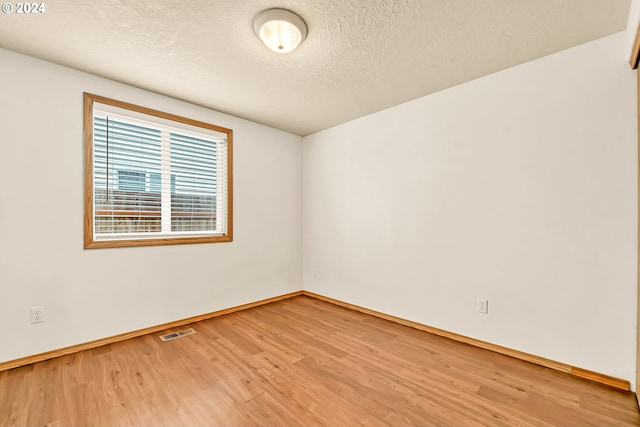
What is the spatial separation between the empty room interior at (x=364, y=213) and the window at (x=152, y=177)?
2 cm

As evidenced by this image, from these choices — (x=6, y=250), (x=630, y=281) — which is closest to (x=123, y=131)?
(x=6, y=250)

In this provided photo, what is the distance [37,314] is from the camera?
218 centimetres

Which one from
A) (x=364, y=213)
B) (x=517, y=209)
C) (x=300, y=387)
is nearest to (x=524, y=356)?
(x=517, y=209)

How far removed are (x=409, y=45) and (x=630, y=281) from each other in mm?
2223

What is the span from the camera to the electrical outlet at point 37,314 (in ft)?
7.10

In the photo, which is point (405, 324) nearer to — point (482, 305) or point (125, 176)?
point (482, 305)

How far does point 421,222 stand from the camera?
2887 mm

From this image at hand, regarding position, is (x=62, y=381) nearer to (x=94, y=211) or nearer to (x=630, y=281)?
(x=94, y=211)

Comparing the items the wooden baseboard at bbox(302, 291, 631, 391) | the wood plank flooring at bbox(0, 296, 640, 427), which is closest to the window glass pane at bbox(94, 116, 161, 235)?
the wood plank flooring at bbox(0, 296, 640, 427)

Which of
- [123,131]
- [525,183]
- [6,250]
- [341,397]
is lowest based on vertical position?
[341,397]

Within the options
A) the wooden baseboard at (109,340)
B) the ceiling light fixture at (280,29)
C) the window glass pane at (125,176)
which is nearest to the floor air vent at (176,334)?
the wooden baseboard at (109,340)

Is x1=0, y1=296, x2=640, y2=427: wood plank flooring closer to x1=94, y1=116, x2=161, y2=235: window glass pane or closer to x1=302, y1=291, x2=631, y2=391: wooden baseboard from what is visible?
x1=302, y1=291, x2=631, y2=391: wooden baseboard

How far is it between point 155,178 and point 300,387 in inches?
97.1

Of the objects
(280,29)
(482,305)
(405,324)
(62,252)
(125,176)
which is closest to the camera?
(280,29)
